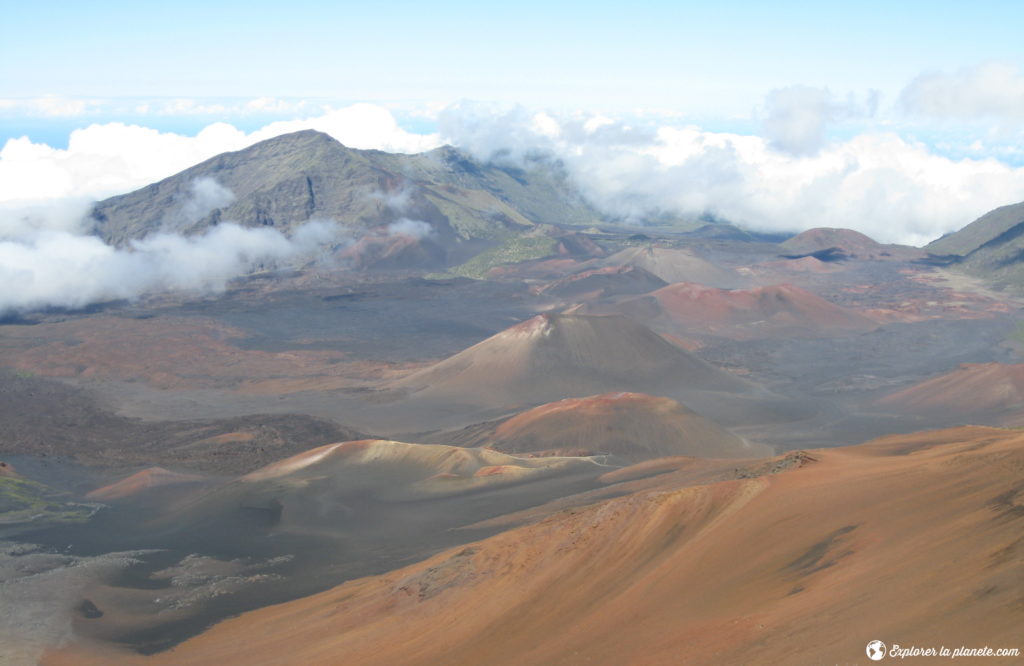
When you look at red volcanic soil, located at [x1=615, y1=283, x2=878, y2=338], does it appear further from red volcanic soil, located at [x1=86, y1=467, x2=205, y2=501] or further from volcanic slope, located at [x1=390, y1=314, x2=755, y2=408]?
red volcanic soil, located at [x1=86, y1=467, x2=205, y2=501]

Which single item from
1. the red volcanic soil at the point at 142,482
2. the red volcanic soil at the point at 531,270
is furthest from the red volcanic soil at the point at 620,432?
the red volcanic soil at the point at 531,270

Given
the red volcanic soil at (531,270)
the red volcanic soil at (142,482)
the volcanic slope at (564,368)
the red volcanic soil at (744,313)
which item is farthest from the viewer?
the red volcanic soil at (531,270)

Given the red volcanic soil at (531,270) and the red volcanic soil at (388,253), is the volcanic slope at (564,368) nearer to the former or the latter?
the red volcanic soil at (531,270)

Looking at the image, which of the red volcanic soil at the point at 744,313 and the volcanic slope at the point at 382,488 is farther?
the red volcanic soil at the point at 744,313

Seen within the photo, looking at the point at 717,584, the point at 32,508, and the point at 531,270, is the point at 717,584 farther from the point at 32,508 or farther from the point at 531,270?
the point at 531,270

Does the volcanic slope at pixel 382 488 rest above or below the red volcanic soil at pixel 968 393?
above

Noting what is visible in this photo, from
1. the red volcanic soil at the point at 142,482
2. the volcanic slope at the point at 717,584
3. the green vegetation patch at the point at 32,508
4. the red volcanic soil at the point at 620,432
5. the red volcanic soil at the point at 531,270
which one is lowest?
the red volcanic soil at the point at 620,432

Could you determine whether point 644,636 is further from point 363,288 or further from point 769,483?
point 363,288
